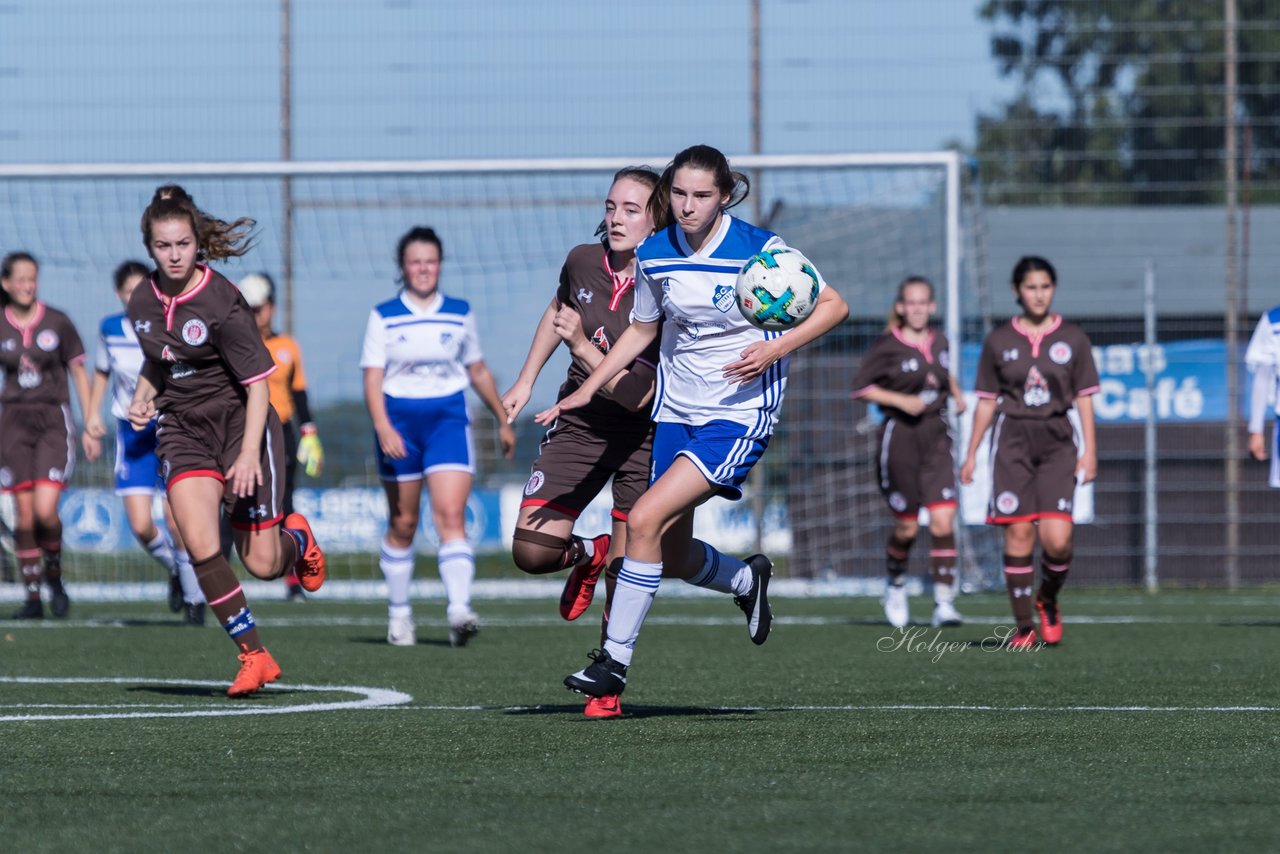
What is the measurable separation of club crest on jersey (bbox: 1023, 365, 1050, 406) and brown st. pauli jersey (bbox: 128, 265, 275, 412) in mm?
4259

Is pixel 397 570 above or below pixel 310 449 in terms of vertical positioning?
below

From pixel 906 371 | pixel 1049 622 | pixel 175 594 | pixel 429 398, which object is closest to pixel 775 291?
pixel 429 398

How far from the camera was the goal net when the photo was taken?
1474 centimetres

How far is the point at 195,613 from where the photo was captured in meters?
11.6

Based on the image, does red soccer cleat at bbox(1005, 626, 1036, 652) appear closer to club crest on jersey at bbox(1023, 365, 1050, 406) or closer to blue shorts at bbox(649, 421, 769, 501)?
club crest on jersey at bbox(1023, 365, 1050, 406)

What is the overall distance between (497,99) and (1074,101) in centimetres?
518

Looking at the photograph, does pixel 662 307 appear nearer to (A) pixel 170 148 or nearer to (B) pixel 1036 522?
(B) pixel 1036 522

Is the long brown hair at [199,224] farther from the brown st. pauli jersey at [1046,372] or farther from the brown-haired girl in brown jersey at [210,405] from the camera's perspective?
the brown st. pauli jersey at [1046,372]

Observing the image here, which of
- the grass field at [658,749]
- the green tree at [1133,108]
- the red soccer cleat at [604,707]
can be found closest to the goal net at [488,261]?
the green tree at [1133,108]

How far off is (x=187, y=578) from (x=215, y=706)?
208 inches

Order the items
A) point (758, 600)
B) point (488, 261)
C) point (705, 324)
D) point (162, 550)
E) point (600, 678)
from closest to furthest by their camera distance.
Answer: point (600, 678) < point (705, 324) < point (758, 600) < point (162, 550) < point (488, 261)

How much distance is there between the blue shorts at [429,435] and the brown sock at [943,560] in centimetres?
326

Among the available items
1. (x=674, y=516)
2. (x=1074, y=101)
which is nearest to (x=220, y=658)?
(x=674, y=516)

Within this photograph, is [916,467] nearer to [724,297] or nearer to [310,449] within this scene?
[310,449]
